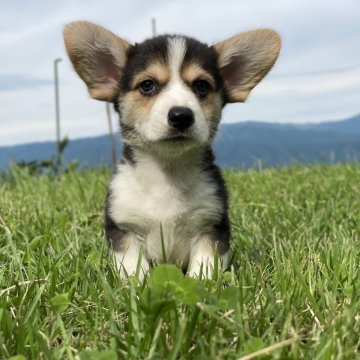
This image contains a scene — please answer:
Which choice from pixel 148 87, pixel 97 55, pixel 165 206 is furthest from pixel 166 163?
pixel 97 55

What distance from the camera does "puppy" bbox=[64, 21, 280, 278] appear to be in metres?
3.38

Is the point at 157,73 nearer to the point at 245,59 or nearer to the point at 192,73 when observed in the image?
the point at 192,73

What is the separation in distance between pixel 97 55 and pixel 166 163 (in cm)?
86

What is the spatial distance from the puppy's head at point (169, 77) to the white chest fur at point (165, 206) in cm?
20

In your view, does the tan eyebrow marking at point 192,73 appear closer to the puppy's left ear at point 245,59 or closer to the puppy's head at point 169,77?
the puppy's head at point 169,77

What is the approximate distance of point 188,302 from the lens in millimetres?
2307

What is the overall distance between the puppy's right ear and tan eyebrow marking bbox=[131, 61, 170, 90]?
365mm

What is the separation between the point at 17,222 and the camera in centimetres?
488

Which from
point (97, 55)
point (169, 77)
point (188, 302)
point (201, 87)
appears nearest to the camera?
point (188, 302)

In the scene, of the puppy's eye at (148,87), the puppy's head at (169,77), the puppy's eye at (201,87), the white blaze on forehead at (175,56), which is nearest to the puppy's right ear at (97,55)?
the puppy's head at (169,77)

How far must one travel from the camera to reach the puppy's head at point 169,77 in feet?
10.8

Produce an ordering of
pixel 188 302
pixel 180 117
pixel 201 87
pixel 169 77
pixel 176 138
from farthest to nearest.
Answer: pixel 201 87
pixel 169 77
pixel 176 138
pixel 180 117
pixel 188 302

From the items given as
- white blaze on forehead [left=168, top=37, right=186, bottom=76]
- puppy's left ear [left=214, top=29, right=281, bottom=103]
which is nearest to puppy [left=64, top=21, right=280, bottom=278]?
white blaze on forehead [left=168, top=37, right=186, bottom=76]

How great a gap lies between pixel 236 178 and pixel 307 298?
5.03 metres
